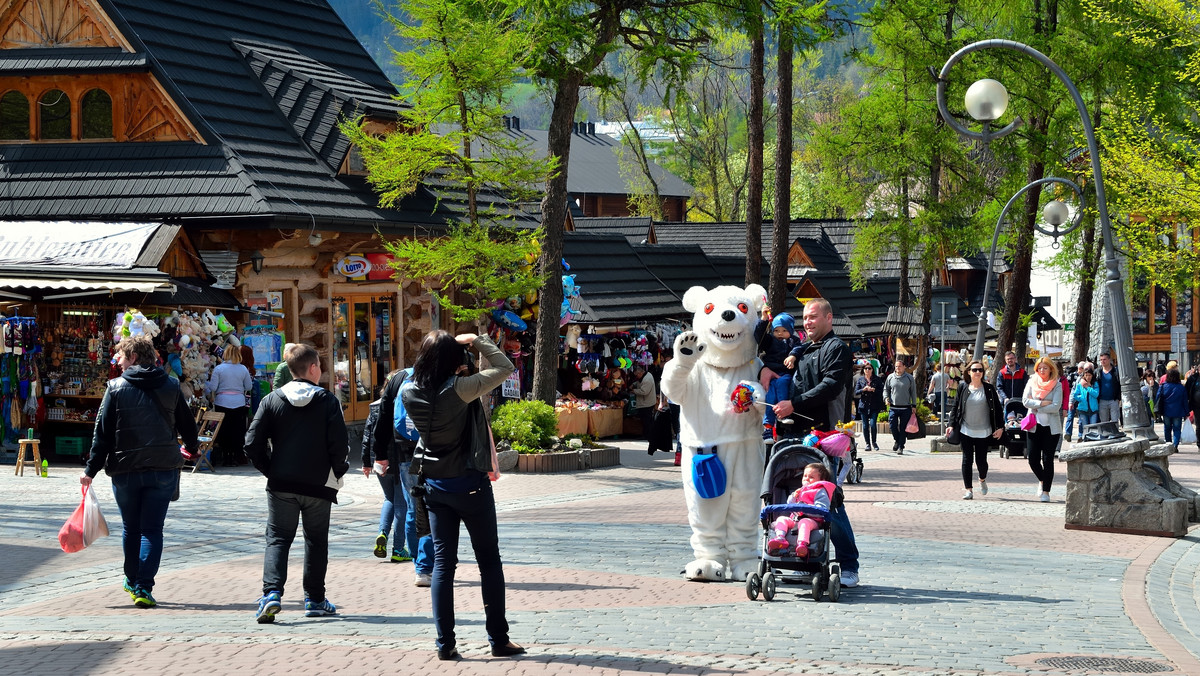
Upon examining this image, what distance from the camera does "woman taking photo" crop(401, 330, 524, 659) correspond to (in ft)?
24.5

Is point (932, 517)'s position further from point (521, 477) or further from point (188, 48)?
point (188, 48)

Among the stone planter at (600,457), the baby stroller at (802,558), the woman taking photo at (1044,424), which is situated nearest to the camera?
the baby stroller at (802,558)

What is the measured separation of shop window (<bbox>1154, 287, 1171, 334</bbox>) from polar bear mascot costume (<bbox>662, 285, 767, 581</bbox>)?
47.9 m

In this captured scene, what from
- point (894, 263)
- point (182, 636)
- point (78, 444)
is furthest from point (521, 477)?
point (894, 263)

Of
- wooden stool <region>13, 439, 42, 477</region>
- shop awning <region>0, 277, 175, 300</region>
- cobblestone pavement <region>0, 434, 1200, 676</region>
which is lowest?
cobblestone pavement <region>0, 434, 1200, 676</region>

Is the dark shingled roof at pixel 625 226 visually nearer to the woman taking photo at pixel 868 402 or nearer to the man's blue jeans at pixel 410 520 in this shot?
the woman taking photo at pixel 868 402

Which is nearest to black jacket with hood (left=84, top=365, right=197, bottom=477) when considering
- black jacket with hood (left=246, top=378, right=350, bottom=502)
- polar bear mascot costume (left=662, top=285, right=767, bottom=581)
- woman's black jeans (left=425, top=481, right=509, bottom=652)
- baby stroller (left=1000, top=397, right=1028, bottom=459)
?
black jacket with hood (left=246, top=378, right=350, bottom=502)

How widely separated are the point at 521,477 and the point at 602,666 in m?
11.9

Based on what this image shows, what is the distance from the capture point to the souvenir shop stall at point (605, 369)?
25.8 metres

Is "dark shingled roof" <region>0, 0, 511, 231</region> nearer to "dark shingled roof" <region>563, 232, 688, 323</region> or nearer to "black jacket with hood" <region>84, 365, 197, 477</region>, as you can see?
"dark shingled roof" <region>563, 232, 688, 323</region>

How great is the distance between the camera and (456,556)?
7.58 metres

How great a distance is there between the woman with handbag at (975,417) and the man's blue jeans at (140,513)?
9368mm

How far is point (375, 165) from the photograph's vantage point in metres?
20.9

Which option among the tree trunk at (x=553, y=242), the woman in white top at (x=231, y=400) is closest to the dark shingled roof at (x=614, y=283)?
the tree trunk at (x=553, y=242)
